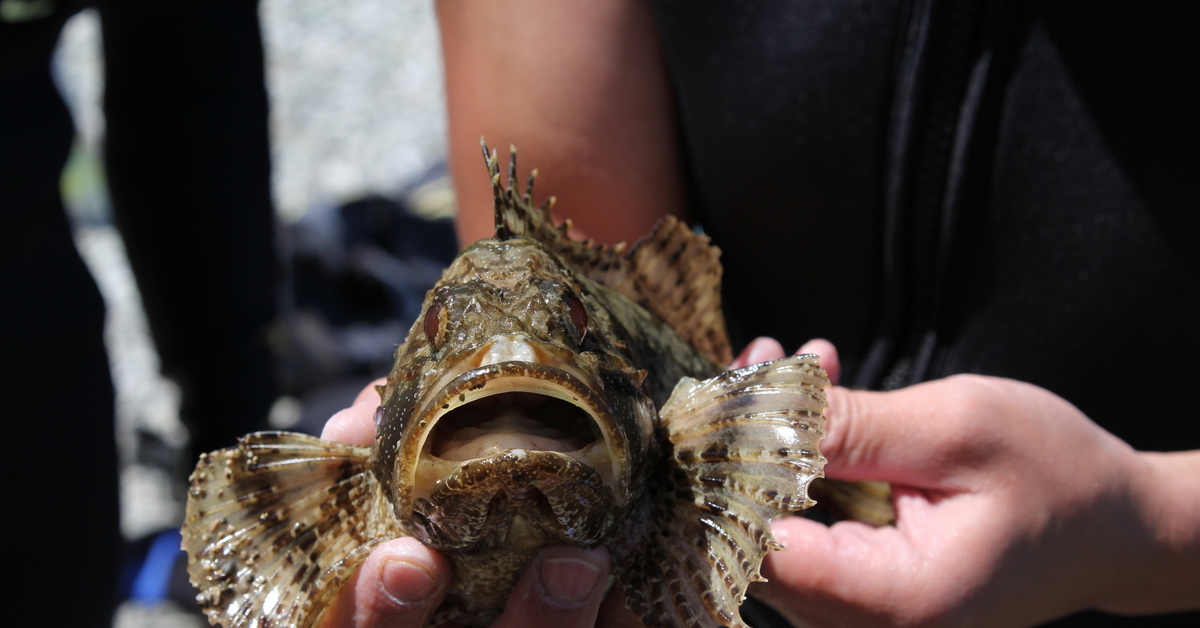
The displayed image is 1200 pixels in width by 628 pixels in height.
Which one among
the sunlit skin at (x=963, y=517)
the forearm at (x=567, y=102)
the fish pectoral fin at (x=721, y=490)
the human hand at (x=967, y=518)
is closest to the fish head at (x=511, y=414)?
the fish pectoral fin at (x=721, y=490)

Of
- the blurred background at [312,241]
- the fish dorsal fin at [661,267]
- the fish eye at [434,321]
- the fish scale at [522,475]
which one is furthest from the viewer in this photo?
the blurred background at [312,241]

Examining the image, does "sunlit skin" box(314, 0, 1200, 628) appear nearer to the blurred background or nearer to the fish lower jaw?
the fish lower jaw

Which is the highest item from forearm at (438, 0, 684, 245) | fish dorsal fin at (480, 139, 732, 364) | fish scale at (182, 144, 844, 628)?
forearm at (438, 0, 684, 245)

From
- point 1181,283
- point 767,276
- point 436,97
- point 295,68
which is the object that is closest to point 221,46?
point 767,276

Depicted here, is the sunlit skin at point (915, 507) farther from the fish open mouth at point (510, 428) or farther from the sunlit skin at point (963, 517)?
the fish open mouth at point (510, 428)

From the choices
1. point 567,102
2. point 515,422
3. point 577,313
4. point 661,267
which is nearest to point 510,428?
point 515,422

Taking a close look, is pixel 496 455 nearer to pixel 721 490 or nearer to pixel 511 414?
pixel 511 414

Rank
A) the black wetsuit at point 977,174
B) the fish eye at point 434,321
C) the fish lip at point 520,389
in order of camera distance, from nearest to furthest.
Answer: the fish lip at point 520,389 < the fish eye at point 434,321 < the black wetsuit at point 977,174

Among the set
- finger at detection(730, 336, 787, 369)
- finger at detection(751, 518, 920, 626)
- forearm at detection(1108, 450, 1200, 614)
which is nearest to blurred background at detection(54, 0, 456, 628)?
finger at detection(730, 336, 787, 369)
